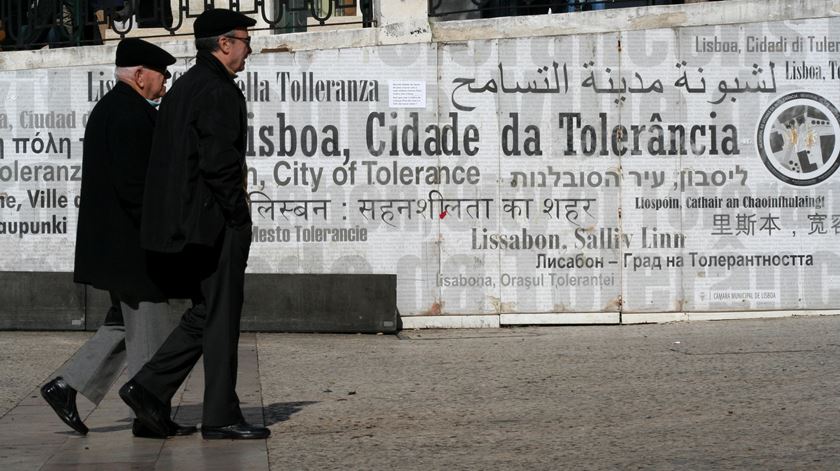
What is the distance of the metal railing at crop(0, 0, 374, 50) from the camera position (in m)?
13.4

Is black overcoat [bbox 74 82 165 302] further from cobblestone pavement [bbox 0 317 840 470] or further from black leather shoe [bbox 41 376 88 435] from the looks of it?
cobblestone pavement [bbox 0 317 840 470]

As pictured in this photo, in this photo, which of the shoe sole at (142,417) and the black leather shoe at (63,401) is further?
the black leather shoe at (63,401)

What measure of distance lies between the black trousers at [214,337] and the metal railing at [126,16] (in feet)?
22.7

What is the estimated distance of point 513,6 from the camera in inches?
508

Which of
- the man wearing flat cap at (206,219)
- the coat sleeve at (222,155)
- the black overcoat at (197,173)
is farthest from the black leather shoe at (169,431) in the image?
the coat sleeve at (222,155)

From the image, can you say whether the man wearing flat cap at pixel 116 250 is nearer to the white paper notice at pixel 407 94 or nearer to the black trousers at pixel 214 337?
the black trousers at pixel 214 337

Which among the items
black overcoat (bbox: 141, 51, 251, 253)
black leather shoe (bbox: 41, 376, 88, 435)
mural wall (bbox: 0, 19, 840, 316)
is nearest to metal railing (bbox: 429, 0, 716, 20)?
mural wall (bbox: 0, 19, 840, 316)

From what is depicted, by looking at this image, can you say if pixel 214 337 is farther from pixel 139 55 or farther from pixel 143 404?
pixel 139 55

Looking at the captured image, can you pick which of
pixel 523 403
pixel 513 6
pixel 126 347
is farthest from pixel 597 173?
pixel 126 347

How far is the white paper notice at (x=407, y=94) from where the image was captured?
1245cm

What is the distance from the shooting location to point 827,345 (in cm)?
984

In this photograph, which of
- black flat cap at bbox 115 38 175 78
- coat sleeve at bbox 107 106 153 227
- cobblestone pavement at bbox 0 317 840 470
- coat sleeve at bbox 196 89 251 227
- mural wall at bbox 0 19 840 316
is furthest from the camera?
mural wall at bbox 0 19 840 316

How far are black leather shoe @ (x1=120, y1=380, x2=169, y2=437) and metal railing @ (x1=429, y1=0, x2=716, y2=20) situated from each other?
7.07 meters

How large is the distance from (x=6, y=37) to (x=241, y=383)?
682 cm
